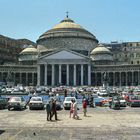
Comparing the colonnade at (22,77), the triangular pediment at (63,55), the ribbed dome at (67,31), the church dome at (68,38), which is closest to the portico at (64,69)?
the triangular pediment at (63,55)

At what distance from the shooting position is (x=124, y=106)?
159 feet

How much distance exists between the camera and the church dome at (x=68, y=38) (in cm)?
15612

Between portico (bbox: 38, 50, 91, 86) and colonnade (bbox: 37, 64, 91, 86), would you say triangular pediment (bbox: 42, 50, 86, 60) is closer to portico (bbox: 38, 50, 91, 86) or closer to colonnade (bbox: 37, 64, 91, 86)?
portico (bbox: 38, 50, 91, 86)

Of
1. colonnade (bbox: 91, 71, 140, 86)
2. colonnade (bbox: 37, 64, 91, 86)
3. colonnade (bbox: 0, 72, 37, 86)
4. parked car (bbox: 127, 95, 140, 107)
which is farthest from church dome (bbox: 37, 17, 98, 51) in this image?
parked car (bbox: 127, 95, 140, 107)

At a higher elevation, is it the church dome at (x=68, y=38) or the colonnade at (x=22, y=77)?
the church dome at (x=68, y=38)

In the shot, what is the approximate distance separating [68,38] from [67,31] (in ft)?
13.5

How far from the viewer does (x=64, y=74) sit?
13775cm

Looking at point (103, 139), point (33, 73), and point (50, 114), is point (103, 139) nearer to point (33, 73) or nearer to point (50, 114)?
point (50, 114)

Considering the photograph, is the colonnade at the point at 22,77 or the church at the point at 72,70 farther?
the colonnade at the point at 22,77

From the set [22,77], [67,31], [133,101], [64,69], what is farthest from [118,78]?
[133,101]

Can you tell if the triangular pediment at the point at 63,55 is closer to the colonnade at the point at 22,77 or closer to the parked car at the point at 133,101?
the colonnade at the point at 22,77

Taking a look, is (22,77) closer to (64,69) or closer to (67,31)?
(64,69)

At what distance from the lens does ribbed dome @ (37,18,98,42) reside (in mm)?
157825

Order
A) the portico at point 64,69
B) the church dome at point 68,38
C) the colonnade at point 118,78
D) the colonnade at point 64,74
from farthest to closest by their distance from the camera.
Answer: the church dome at point 68,38 → the colonnade at point 118,78 → the portico at point 64,69 → the colonnade at point 64,74
